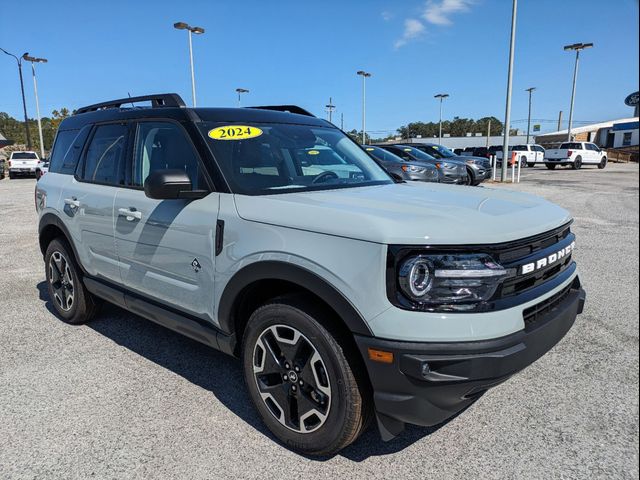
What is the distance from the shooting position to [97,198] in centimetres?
371

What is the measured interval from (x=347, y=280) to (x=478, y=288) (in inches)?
22.5

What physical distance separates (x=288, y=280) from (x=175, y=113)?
158 cm

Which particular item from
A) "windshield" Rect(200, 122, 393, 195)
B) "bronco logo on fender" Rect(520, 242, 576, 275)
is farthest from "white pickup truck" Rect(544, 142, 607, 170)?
"bronco logo on fender" Rect(520, 242, 576, 275)

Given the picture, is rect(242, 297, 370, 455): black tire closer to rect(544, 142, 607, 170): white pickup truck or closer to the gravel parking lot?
the gravel parking lot

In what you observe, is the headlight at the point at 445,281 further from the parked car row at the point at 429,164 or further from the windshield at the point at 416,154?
the windshield at the point at 416,154

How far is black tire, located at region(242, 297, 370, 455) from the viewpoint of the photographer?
87.6 inches

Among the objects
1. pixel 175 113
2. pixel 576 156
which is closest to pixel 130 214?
pixel 175 113

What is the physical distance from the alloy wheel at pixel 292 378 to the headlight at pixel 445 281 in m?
0.61

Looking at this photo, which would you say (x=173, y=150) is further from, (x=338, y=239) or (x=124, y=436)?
(x=124, y=436)

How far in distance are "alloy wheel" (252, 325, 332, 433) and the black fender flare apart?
0.87 feet

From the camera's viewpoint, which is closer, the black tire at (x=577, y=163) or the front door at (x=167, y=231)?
the front door at (x=167, y=231)

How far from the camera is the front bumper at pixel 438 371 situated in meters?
1.97

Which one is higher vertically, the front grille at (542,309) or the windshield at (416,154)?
the windshield at (416,154)

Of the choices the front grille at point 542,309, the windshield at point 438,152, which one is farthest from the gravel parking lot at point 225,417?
the windshield at point 438,152
